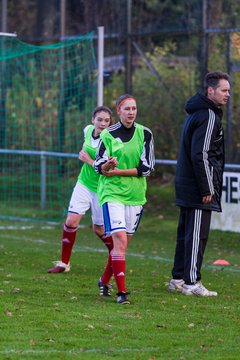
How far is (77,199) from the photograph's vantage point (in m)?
12.1

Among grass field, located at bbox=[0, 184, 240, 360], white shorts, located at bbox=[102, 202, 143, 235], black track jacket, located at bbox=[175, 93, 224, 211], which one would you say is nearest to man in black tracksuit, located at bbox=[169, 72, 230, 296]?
black track jacket, located at bbox=[175, 93, 224, 211]

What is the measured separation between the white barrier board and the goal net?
3.44 m

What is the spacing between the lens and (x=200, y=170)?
33.1 feet

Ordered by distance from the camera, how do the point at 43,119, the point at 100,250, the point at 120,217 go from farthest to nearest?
the point at 43,119, the point at 100,250, the point at 120,217

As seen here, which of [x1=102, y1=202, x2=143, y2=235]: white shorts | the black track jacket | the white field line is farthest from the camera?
the white field line

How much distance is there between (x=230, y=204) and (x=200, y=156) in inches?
258

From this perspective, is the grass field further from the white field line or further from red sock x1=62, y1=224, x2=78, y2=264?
red sock x1=62, y1=224, x2=78, y2=264

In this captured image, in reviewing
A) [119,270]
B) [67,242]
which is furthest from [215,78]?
[67,242]

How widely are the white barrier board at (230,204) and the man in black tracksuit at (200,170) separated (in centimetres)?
591

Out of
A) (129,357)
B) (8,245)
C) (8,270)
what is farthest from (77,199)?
(129,357)

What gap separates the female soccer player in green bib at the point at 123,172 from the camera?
9797 millimetres

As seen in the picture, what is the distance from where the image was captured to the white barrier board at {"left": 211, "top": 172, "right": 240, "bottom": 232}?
16328mm

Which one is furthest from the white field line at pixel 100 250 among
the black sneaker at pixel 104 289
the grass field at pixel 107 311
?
the black sneaker at pixel 104 289

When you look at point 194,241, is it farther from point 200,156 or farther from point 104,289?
point 104,289
